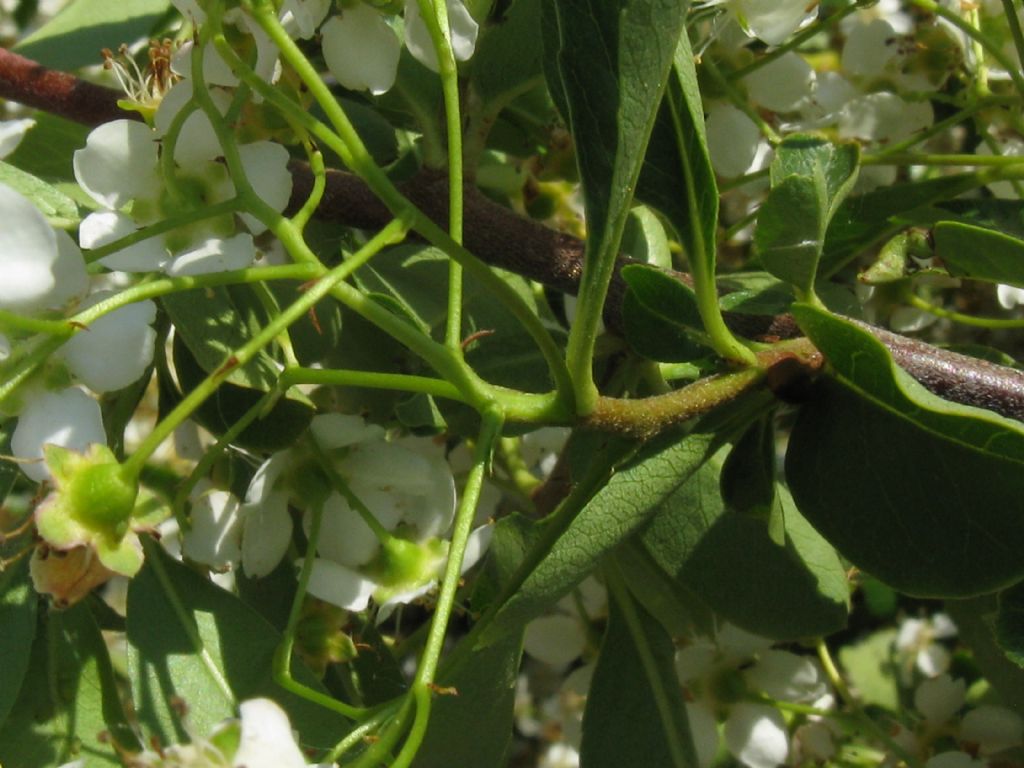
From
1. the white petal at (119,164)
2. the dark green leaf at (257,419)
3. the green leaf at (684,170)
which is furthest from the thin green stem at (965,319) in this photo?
the white petal at (119,164)

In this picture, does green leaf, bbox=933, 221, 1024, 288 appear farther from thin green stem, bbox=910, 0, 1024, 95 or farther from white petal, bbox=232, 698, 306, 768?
white petal, bbox=232, 698, 306, 768

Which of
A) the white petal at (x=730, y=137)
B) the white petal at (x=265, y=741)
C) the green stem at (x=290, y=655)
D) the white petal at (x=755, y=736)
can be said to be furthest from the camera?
the white petal at (x=755, y=736)

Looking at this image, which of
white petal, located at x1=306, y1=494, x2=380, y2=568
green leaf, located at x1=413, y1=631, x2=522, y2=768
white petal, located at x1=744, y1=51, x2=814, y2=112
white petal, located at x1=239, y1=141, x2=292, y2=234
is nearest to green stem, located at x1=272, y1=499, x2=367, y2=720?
white petal, located at x1=306, y1=494, x2=380, y2=568

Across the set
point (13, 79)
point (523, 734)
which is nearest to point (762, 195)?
point (13, 79)

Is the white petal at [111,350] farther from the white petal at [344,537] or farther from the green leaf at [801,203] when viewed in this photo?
the green leaf at [801,203]

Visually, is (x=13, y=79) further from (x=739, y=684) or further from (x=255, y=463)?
(x=739, y=684)

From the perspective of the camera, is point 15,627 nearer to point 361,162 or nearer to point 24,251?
point 24,251
